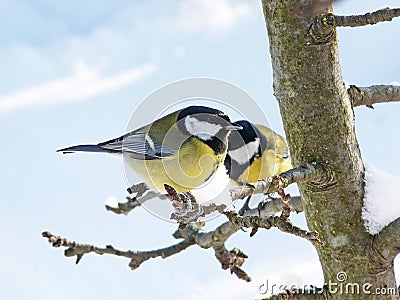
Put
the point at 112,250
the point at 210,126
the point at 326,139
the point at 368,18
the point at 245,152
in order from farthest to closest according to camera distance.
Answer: the point at 245,152 → the point at 112,250 → the point at 210,126 → the point at 326,139 → the point at 368,18

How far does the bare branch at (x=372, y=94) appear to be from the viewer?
1.31m

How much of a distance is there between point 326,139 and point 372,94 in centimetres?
20

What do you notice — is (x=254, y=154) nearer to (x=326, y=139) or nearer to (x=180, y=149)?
(x=180, y=149)

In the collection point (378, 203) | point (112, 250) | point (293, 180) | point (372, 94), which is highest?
point (372, 94)

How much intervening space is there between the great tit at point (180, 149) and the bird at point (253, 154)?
29cm

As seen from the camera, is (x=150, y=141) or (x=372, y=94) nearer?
(x=372, y=94)

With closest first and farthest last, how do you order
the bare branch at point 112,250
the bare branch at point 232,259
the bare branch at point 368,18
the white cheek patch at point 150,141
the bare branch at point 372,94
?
the bare branch at point 368,18 < the bare branch at point 372,94 < the white cheek patch at point 150,141 < the bare branch at point 112,250 < the bare branch at point 232,259

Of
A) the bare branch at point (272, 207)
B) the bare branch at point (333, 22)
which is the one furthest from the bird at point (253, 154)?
the bare branch at point (333, 22)

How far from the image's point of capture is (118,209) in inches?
81.0

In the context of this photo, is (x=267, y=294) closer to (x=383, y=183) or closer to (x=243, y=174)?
(x=383, y=183)

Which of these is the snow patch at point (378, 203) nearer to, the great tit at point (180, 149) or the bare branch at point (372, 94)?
the bare branch at point (372, 94)

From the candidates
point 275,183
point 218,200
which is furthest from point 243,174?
point 275,183

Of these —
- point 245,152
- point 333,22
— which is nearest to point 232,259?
point 245,152

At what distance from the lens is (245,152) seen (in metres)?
2.16
